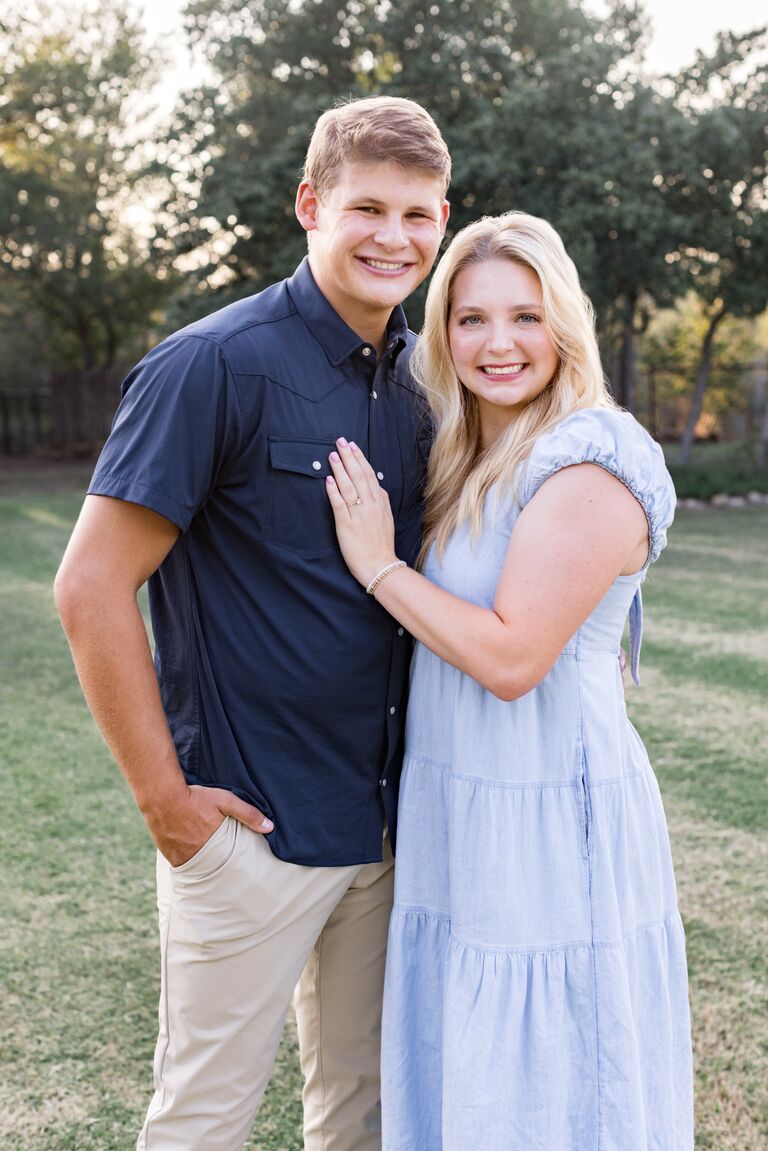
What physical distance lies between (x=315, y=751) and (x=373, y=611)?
10.7 inches

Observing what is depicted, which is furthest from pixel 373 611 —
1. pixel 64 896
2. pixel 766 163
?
pixel 766 163

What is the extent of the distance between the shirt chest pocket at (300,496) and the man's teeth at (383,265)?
339 mm

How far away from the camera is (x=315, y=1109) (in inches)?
88.9

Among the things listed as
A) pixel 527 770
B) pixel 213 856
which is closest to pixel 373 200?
pixel 527 770

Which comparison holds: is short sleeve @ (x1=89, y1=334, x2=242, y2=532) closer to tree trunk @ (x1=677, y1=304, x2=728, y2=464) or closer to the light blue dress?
the light blue dress

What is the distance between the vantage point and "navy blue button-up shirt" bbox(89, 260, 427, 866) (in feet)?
6.07

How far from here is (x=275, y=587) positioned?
1.94m

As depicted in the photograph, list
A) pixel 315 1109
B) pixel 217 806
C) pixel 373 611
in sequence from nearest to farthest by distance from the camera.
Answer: pixel 217 806
pixel 373 611
pixel 315 1109

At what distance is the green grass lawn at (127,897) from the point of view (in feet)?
9.50

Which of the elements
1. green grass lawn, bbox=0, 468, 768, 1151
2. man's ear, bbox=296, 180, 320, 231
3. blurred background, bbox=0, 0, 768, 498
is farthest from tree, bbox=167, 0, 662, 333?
man's ear, bbox=296, 180, 320, 231

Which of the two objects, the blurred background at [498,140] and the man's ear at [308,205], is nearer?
the man's ear at [308,205]

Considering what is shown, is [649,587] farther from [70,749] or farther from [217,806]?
[217,806]

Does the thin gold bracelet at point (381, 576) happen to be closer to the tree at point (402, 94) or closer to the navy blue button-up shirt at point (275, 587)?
the navy blue button-up shirt at point (275, 587)

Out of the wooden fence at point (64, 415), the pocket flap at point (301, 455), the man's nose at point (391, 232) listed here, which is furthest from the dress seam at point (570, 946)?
the wooden fence at point (64, 415)
